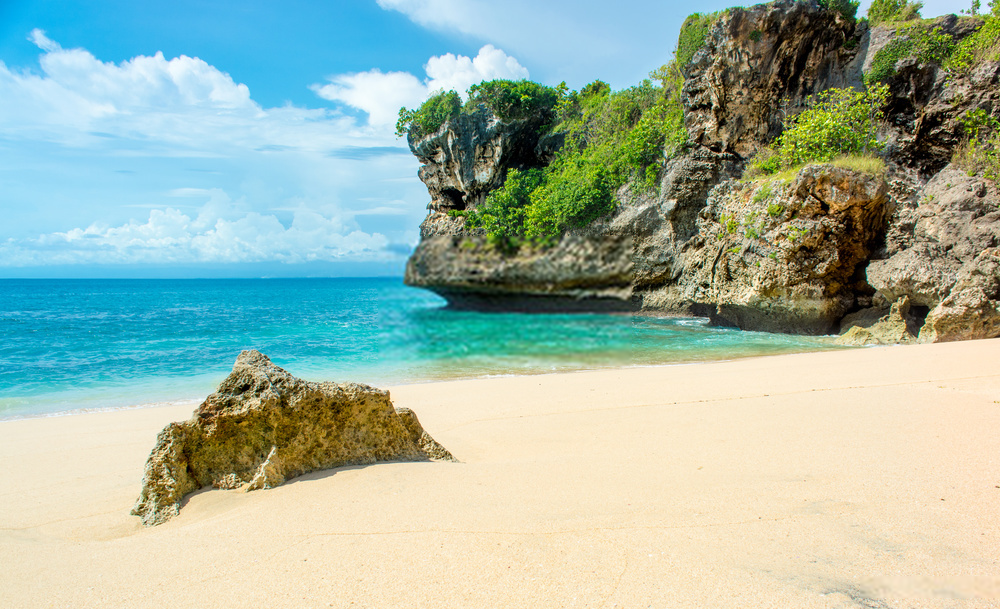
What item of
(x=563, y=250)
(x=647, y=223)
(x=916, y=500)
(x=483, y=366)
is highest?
(x=647, y=223)

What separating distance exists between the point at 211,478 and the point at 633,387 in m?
5.48

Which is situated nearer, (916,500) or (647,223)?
(916,500)

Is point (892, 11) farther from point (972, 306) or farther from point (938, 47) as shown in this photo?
point (972, 306)

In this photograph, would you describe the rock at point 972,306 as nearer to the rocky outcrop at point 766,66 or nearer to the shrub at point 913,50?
the shrub at point 913,50

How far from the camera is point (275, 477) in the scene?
322 cm

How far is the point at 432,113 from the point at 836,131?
92.5ft

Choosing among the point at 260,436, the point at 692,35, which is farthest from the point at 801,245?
the point at 260,436

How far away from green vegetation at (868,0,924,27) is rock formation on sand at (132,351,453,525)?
25.7 meters

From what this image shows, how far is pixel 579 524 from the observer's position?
2.55 m

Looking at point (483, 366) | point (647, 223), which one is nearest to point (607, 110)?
point (647, 223)

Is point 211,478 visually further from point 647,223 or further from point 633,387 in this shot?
point 647,223

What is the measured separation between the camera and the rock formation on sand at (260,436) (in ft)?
10.3

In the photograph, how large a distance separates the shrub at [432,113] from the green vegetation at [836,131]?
24.9 meters

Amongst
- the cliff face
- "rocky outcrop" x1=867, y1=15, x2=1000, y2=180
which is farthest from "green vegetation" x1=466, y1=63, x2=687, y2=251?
"rocky outcrop" x1=867, y1=15, x2=1000, y2=180
